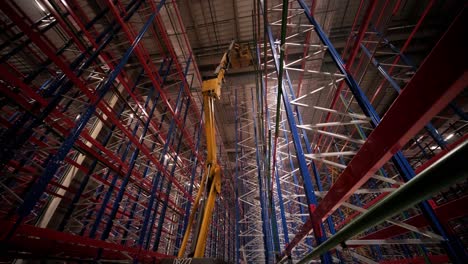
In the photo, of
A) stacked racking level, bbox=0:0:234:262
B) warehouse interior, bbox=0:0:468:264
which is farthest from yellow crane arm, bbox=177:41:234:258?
stacked racking level, bbox=0:0:234:262

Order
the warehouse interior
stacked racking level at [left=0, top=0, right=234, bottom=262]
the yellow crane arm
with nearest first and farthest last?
the warehouse interior, stacked racking level at [left=0, top=0, right=234, bottom=262], the yellow crane arm

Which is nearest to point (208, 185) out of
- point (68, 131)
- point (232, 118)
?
point (68, 131)

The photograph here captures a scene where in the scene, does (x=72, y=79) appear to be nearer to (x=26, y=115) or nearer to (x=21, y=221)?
(x=26, y=115)

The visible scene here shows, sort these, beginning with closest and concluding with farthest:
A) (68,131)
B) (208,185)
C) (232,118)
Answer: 1. (208,185)
2. (68,131)
3. (232,118)

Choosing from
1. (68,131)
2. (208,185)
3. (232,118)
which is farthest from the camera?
(232,118)

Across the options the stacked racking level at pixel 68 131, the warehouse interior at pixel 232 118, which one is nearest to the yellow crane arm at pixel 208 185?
the warehouse interior at pixel 232 118

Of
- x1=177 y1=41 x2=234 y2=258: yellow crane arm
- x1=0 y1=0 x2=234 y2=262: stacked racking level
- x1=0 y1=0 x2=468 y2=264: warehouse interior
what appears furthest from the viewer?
x1=177 y1=41 x2=234 y2=258: yellow crane arm

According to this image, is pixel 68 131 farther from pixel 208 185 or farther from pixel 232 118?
pixel 232 118

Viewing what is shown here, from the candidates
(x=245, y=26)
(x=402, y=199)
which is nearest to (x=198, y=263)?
(x=402, y=199)

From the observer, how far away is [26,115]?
409 cm

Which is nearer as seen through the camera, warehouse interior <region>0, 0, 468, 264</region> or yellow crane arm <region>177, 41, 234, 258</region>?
warehouse interior <region>0, 0, 468, 264</region>

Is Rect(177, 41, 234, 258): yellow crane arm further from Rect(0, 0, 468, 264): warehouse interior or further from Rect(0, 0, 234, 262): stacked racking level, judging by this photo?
Rect(0, 0, 234, 262): stacked racking level

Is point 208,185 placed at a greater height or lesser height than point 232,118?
lesser

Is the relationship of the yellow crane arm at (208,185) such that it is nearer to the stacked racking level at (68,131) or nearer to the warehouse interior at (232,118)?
the warehouse interior at (232,118)
